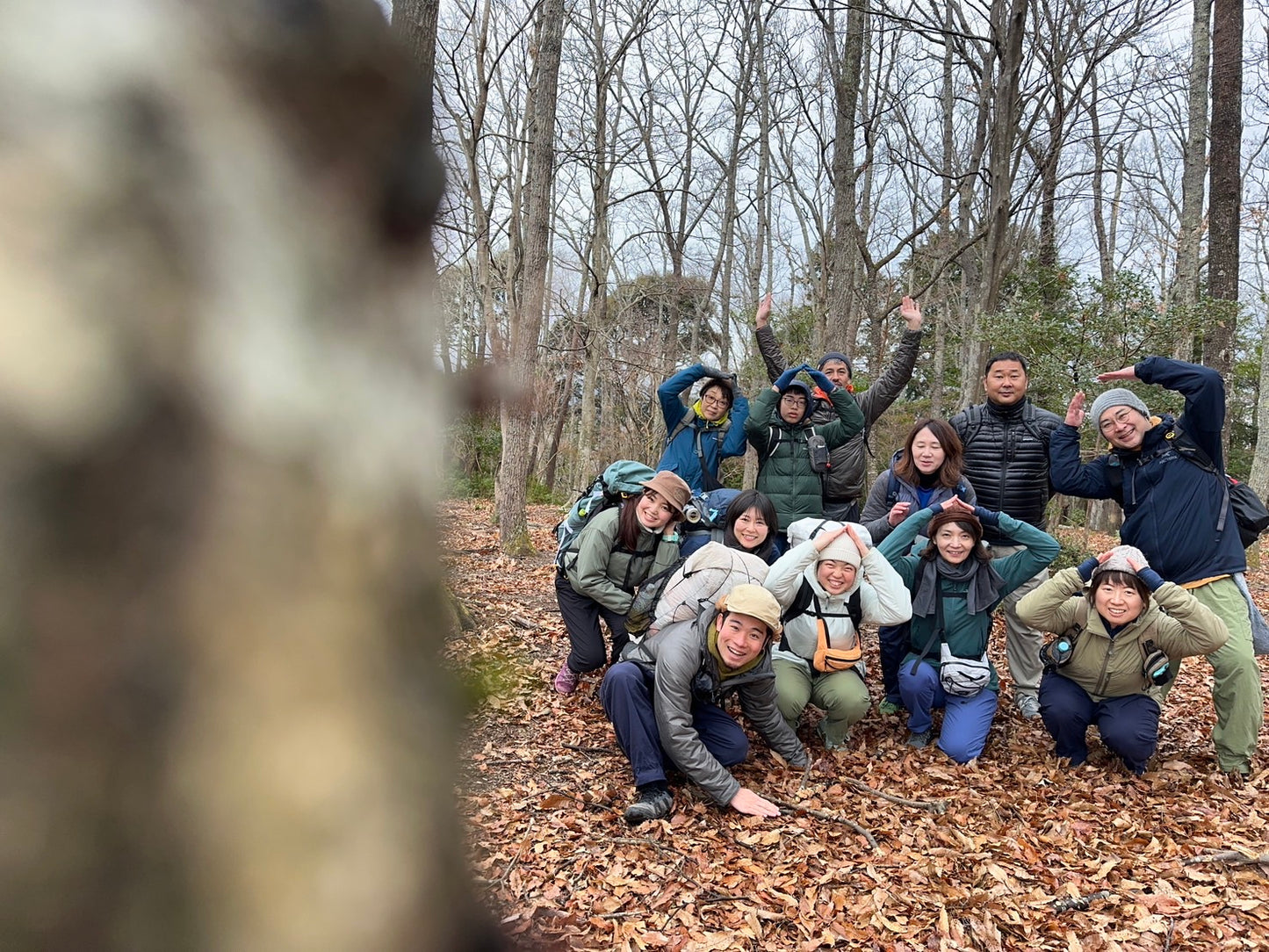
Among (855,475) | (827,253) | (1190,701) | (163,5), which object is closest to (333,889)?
(163,5)

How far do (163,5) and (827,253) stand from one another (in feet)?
49.7

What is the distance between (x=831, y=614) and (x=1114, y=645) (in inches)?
57.6

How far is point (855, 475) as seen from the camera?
5.38 metres

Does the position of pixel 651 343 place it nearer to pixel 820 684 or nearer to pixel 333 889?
pixel 820 684

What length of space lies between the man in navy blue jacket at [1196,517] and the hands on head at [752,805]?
254 centimetres

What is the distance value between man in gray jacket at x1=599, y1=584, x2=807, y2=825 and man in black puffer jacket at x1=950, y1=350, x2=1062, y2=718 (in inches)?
78.1

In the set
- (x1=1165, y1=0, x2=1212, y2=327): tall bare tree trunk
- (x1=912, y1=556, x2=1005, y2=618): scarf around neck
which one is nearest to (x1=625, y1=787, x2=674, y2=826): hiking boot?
(x1=912, y1=556, x2=1005, y2=618): scarf around neck

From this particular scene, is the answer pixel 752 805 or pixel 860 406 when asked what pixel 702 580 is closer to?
pixel 752 805

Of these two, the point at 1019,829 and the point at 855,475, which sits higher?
the point at 855,475

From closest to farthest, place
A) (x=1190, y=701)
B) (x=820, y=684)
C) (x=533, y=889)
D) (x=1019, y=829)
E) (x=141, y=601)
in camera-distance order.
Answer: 1. (x=141, y=601)
2. (x=533, y=889)
3. (x=1019, y=829)
4. (x=820, y=684)
5. (x=1190, y=701)

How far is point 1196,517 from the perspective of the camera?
400cm

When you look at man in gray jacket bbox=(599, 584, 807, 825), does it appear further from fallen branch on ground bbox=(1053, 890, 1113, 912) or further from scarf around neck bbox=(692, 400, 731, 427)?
scarf around neck bbox=(692, 400, 731, 427)

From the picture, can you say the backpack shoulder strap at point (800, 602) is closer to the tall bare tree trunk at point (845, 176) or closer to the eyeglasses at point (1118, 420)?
the eyeglasses at point (1118, 420)

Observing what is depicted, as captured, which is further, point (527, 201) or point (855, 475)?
point (527, 201)
